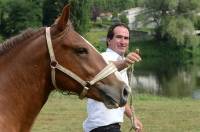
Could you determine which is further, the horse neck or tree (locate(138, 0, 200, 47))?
tree (locate(138, 0, 200, 47))

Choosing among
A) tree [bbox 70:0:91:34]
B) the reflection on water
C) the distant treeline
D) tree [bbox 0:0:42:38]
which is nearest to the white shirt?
the reflection on water

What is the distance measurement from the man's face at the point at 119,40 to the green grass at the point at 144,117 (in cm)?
562

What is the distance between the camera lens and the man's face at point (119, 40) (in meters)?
4.80

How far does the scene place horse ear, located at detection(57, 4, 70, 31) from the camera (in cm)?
337

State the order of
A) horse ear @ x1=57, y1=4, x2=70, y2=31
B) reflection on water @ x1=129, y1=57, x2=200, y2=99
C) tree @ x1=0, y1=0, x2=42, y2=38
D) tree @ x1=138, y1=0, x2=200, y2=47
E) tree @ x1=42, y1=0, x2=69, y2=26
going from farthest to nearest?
tree @ x1=138, y1=0, x2=200, y2=47 → tree @ x1=42, y1=0, x2=69, y2=26 → tree @ x1=0, y1=0, x2=42, y2=38 → reflection on water @ x1=129, y1=57, x2=200, y2=99 → horse ear @ x1=57, y1=4, x2=70, y2=31

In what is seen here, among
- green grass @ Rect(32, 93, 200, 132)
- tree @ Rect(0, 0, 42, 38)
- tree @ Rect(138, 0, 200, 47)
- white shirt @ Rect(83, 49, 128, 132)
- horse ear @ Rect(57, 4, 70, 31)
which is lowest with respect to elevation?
tree @ Rect(138, 0, 200, 47)

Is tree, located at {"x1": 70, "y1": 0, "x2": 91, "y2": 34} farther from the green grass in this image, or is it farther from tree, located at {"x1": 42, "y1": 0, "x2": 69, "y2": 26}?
the green grass

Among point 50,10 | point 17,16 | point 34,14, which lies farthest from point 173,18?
point 17,16

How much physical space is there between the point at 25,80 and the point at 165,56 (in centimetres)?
4730

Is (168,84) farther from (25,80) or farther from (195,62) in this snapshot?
(25,80)

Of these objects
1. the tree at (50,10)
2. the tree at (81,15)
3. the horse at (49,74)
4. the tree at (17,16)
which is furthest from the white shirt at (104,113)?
the tree at (81,15)

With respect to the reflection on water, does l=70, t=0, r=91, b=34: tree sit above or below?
below

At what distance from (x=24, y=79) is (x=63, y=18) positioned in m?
0.52

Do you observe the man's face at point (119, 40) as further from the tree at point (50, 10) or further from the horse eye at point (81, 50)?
the tree at point (50, 10)
